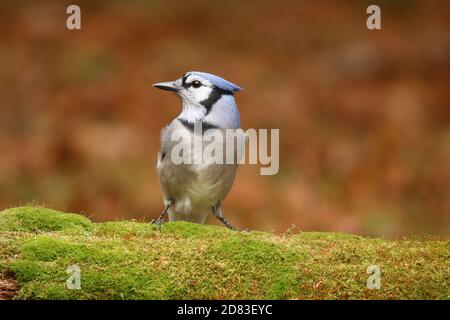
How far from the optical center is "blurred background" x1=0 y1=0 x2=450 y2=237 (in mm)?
11664

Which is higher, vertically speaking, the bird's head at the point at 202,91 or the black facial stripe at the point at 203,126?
the bird's head at the point at 202,91

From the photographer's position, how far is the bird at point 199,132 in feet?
22.8

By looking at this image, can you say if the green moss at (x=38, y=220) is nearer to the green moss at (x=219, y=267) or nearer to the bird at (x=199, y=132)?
the green moss at (x=219, y=267)

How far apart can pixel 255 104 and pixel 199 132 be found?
711 cm

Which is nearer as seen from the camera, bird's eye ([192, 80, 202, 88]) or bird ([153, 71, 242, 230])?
bird ([153, 71, 242, 230])

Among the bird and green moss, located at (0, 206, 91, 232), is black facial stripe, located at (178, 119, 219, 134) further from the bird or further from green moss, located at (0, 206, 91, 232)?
green moss, located at (0, 206, 91, 232)

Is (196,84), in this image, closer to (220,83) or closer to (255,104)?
(220,83)

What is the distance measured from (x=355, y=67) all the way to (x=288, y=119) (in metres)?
2.24

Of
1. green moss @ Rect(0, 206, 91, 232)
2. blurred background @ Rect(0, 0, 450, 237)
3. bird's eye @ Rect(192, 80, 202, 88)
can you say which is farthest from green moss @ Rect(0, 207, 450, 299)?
blurred background @ Rect(0, 0, 450, 237)

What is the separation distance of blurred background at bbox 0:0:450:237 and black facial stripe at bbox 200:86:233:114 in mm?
3092

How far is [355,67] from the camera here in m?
15.1

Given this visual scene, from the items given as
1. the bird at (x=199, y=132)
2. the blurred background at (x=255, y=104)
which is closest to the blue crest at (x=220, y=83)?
the bird at (x=199, y=132)

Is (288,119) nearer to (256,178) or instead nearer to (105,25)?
(256,178)

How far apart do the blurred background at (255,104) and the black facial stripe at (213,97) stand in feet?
10.1
